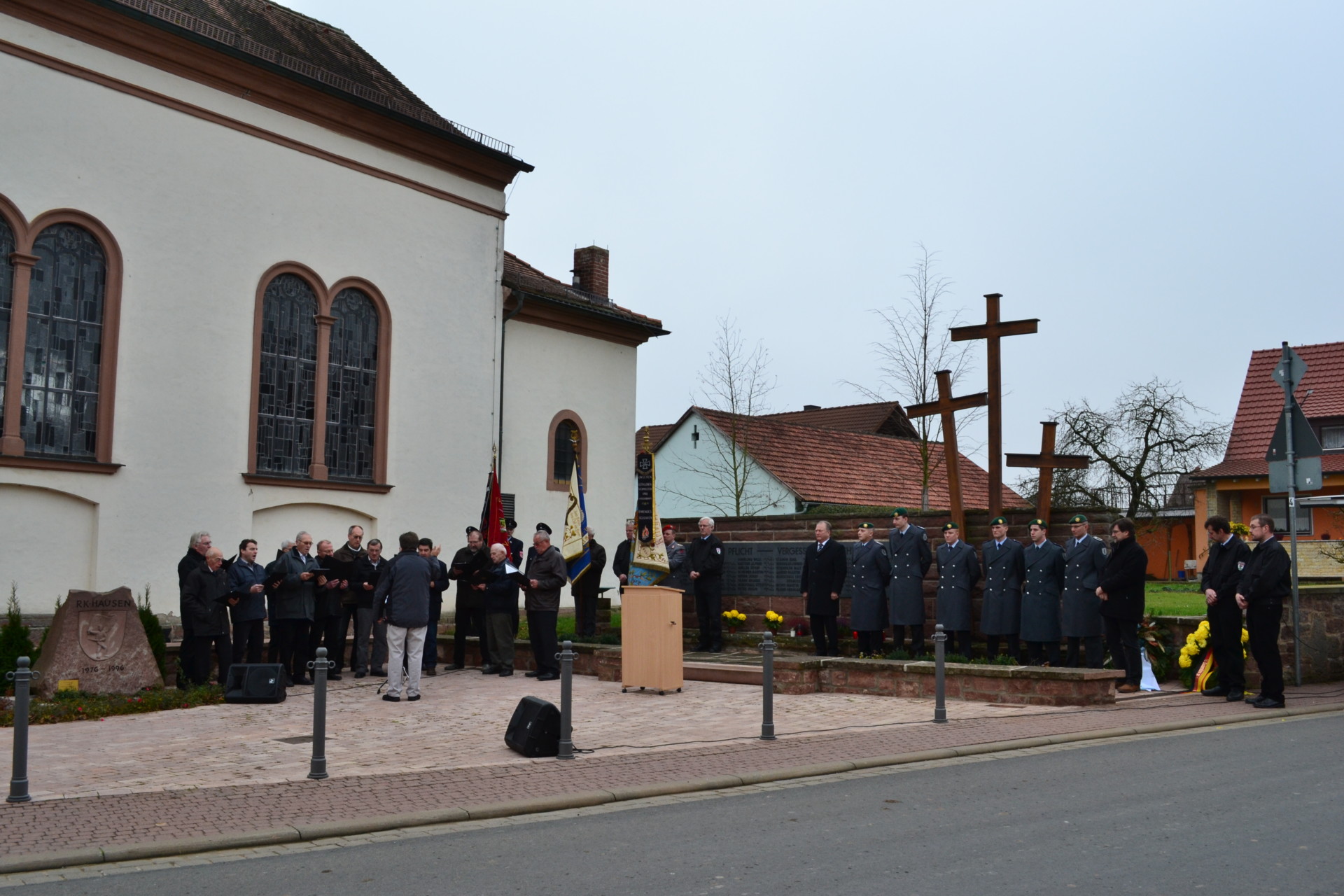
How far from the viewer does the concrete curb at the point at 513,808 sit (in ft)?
21.0

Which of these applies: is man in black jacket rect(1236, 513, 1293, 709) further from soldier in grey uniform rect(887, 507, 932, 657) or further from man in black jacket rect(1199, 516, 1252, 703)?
soldier in grey uniform rect(887, 507, 932, 657)

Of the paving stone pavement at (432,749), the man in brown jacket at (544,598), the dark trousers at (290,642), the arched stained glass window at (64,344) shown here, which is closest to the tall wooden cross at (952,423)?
the paving stone pavement at (432,749)

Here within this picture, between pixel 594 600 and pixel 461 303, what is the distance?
7.87m

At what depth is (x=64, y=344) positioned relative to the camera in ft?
56.9

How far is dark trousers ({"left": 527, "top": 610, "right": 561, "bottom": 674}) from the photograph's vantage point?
1514cm

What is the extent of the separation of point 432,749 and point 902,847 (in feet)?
16.7

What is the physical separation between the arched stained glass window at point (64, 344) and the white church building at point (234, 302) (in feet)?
Result: 0.11

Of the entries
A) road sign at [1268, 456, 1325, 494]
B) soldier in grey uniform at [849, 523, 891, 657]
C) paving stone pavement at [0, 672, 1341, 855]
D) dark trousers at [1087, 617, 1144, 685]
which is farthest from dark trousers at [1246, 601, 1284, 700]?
soldier in grey uniform at [849, 523, 891, 657]

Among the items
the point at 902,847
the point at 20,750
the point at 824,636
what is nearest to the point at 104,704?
the point at 20,750

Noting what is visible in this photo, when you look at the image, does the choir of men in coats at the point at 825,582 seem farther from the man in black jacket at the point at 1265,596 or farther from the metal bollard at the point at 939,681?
the man in black jacket at the point at 1265,596

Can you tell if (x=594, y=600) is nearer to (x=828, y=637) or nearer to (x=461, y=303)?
(x=828, y=637)

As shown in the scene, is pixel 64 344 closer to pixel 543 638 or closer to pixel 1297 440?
pixel 543 638

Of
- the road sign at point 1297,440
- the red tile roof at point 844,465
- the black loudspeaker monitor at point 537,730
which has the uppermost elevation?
the red tile roof at point 844,465

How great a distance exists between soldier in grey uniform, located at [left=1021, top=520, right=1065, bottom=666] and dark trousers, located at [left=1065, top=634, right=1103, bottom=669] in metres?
0.17
